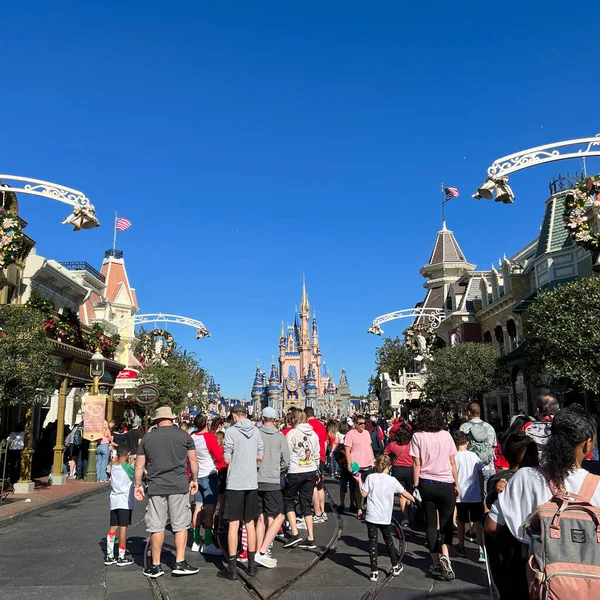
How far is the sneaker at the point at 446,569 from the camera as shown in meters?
6.43

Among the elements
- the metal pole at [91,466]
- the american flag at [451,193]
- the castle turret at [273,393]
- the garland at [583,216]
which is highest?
the american flag at [451,193]

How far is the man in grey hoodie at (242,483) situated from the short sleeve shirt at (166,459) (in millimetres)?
513

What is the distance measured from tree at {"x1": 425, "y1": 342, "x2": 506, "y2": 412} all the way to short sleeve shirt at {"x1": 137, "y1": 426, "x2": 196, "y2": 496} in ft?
76.2

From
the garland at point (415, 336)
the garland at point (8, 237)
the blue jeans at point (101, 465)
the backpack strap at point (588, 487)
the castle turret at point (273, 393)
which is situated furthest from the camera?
the castle turret at point (273, 393)

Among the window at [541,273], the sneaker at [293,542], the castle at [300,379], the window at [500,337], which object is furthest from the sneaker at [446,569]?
the castle at [300,379]

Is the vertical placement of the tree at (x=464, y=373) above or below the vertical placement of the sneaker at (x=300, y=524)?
above

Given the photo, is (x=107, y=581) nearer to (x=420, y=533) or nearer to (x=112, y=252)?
(x=420, y=533)

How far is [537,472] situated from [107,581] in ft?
16.9

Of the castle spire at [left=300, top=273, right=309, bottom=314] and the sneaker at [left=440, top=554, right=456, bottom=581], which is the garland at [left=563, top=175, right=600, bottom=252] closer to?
the sneaker at [left=440, top=554, right=456, bottom=581]

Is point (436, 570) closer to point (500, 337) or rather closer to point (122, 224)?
point (500, 337)

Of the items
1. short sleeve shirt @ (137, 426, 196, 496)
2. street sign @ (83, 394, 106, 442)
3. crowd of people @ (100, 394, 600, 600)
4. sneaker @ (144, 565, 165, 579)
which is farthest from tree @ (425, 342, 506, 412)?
sneaker @ (144, 565, 165, 579)

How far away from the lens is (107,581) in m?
6.52

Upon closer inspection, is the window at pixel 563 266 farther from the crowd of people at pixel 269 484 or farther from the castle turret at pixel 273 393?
the castle turret at pixel 273 393

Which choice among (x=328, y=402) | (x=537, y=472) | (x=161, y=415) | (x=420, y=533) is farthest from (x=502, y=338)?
(x=328, y=402)
